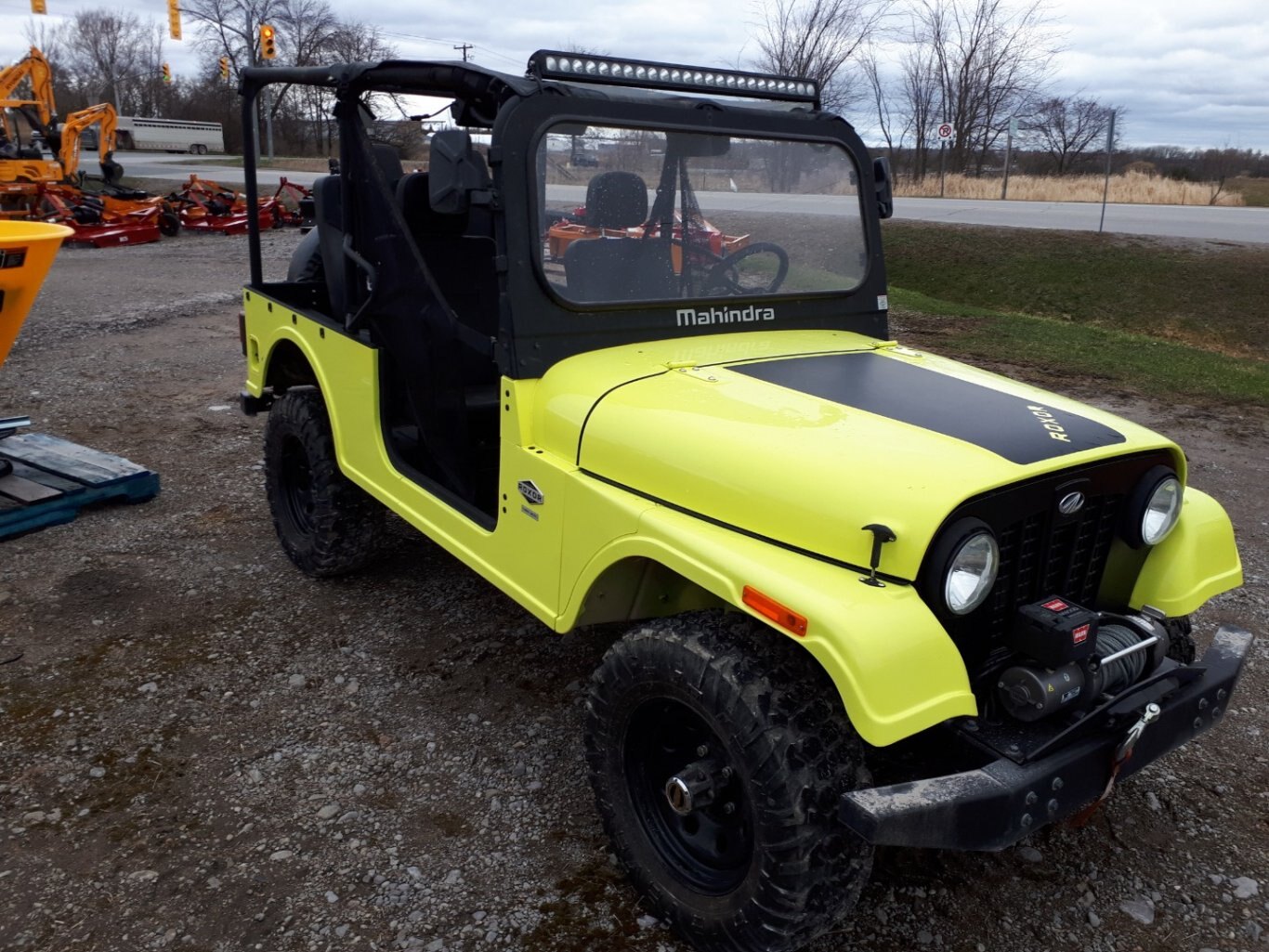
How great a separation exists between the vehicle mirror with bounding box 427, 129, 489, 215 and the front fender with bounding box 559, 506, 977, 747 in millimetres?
1223

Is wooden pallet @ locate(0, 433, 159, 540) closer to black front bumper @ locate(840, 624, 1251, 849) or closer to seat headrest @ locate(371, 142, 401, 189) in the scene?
seat headrest @ locate(371, 142, 401, 189)

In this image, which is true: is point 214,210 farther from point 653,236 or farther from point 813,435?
point 813,435

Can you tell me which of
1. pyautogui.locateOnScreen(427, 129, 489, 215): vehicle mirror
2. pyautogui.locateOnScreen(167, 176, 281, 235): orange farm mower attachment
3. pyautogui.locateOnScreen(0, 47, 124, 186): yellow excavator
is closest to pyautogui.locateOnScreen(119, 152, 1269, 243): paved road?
pyautogui.locateOnScreen(167, 176, 281, 235): orange farm mower attachment

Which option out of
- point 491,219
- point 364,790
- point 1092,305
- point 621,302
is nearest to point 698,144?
point 621,302

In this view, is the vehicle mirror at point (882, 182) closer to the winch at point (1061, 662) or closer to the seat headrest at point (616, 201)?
the seat headrest at point (616, 201)

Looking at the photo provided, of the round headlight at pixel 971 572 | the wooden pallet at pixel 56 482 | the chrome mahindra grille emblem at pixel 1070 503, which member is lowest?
the wooden pallet at pixel 56 482

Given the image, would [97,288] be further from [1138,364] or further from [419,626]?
[1138,364]

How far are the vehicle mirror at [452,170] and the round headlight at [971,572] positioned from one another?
164 cm

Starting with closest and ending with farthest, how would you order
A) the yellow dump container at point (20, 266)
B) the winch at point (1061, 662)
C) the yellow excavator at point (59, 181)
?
the winch at point (1061, 662), the yellow dump container at point (20, 266), the yellow excavator at point (59, 181)

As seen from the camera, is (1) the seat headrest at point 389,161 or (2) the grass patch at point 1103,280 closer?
(1) the seat headrest at point 389,161

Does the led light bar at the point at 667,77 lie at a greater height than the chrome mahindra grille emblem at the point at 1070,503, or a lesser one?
greater

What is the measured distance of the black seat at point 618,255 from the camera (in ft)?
10.2

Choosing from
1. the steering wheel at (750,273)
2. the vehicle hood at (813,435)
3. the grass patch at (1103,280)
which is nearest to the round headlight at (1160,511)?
the vehicle hood at (813,435)

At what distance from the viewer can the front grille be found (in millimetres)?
2352
